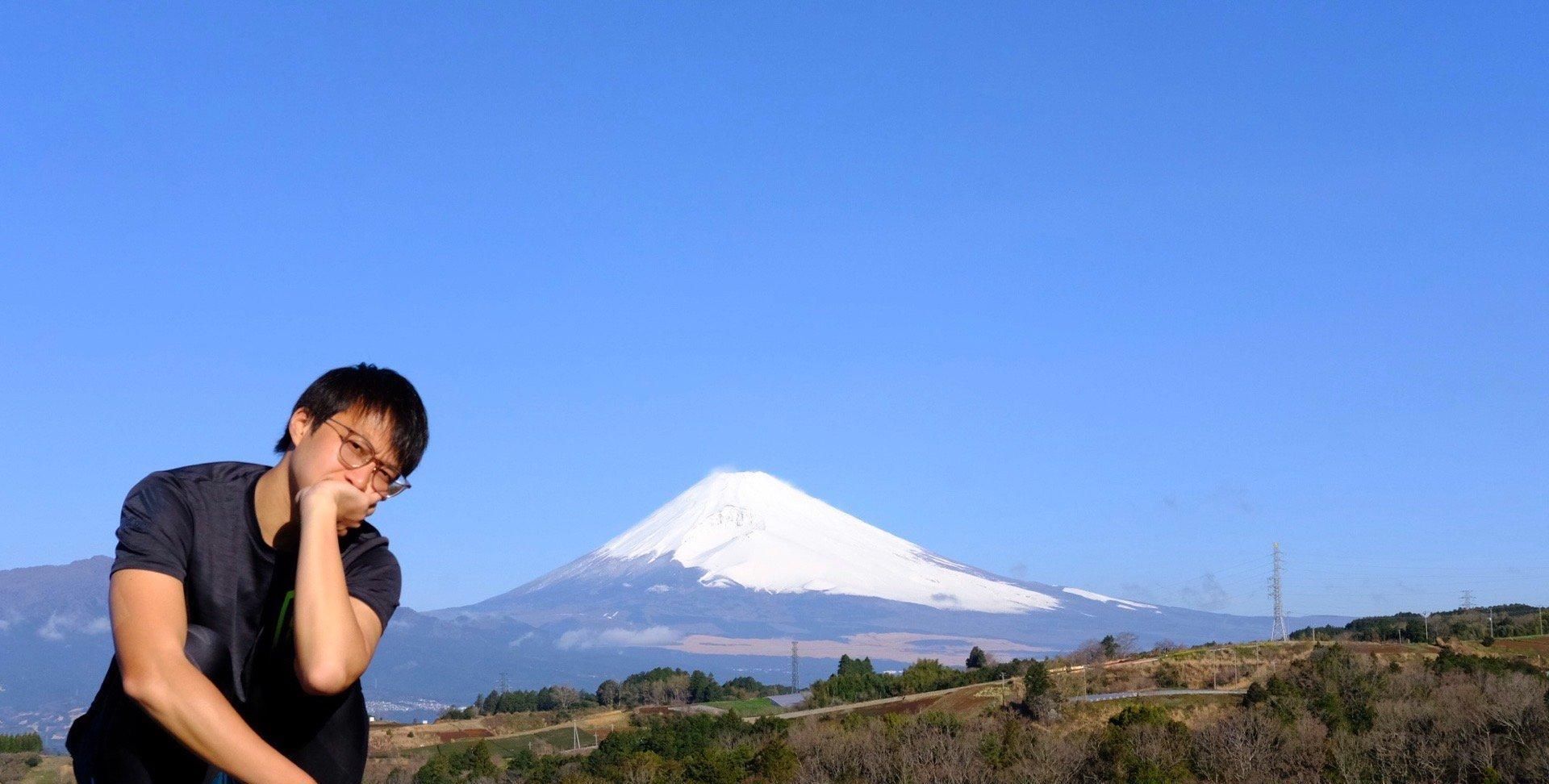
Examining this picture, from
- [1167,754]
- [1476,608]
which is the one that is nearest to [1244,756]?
[1167,754]

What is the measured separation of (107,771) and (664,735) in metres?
43.4

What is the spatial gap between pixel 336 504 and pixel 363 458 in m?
0.15

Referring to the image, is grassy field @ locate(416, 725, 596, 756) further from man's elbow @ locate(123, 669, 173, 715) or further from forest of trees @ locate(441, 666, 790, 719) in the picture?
man's elbow @ locate(123, 669, 173, 715)

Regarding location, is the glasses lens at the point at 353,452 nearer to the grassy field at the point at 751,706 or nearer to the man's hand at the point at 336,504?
the man's hand at the point at 336,504

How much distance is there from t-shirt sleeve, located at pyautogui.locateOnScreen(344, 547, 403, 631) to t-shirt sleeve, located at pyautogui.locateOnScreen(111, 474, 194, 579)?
245mm

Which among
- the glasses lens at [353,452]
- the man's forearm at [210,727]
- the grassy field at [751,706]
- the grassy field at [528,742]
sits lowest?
the grassy field at [528,742]

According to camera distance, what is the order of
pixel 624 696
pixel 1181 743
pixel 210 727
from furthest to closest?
1. pixel 624 696
2. pixel 1181 743
3. pixel 210 727

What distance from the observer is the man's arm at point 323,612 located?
1.88 metres

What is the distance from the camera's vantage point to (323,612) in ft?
6.19

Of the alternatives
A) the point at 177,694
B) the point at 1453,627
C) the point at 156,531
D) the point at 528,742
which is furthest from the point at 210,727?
the point at 1453,627

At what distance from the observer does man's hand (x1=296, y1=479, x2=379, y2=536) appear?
194 centimetres

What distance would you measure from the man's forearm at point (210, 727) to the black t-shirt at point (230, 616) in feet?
0.43

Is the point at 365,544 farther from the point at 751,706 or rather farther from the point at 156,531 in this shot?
the point at 751,706

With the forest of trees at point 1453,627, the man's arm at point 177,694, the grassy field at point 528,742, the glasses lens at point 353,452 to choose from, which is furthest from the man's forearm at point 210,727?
the forest of trees at point 1453,627
